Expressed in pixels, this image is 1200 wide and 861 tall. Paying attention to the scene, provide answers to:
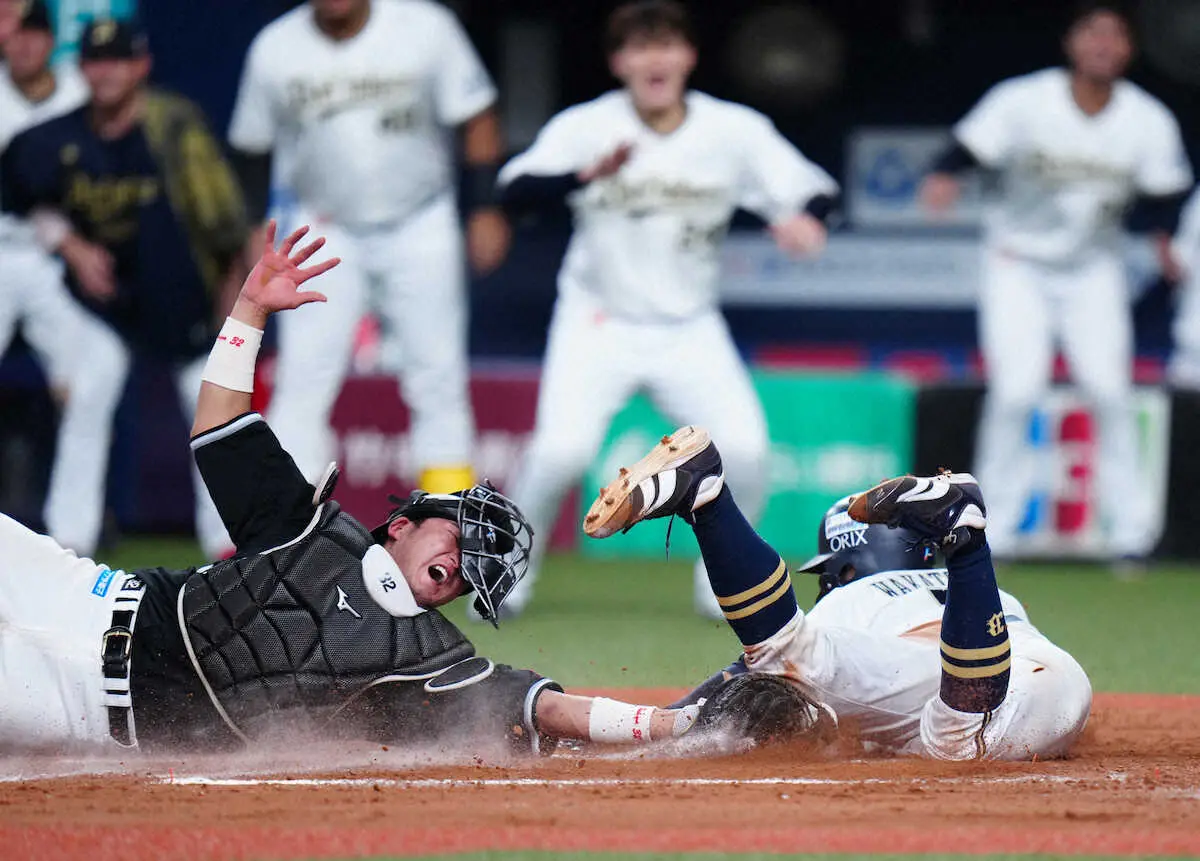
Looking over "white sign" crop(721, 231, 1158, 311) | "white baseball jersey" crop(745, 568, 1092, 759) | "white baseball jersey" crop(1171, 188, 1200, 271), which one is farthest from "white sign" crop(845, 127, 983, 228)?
"white baseball jersey" crop(745, 568, 1092, 759)

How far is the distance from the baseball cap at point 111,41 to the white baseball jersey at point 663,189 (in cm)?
197

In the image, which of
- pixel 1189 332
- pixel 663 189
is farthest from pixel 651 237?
pixel 1189 332

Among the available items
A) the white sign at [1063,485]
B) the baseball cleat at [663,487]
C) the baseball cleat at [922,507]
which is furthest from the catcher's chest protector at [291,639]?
the white sign at [1063,485]

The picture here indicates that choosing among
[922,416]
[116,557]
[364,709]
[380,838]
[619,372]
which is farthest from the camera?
[922,416]

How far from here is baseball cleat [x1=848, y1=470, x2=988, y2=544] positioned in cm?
412

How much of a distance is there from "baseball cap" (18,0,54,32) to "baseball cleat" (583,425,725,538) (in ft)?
18.7

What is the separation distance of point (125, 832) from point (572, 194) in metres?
4.18

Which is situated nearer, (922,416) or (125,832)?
(125,832)

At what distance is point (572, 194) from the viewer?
7.23 metres

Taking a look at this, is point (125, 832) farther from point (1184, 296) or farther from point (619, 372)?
point (1184, 296)

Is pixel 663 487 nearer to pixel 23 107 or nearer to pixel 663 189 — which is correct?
pixel 663 189

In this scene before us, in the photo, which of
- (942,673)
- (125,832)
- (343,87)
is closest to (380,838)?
(125,832)

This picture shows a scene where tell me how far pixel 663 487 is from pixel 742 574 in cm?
27

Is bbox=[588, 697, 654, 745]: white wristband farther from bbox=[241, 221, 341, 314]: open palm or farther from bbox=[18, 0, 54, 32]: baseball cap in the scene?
bbox=[18, 0, 54, 32]: baseball cap
